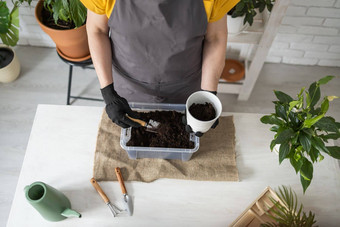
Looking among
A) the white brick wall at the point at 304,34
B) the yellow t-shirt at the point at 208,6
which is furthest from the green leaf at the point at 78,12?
the white brick wall at the point at 304,34

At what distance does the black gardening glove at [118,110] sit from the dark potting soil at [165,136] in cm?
5

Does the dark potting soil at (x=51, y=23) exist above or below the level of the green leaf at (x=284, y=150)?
below

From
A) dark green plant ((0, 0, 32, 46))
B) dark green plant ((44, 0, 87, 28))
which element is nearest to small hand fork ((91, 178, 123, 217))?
dark green plant ((44, 0, 87, 28))

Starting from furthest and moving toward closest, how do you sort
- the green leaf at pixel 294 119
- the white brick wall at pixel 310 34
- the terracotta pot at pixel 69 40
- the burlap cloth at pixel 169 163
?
1. the white brick wall at pixel 310 34
2. the terracotta pot at pixel 69 40
3. the burlap cloth at pixel 169 163
4. the green leaf at pixel 294 119

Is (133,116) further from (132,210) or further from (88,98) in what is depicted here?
(88,98)

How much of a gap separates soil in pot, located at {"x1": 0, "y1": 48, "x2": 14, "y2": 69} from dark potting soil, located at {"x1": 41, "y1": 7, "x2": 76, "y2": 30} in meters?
0.65

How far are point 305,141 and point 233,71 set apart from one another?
1356mm

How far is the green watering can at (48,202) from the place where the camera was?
2.92ft

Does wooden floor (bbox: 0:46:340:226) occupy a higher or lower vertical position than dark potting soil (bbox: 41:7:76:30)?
lower

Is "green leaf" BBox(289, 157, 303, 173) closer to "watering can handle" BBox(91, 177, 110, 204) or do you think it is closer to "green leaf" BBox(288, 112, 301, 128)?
"green leaf" BBox(288, 112, 301, 128)

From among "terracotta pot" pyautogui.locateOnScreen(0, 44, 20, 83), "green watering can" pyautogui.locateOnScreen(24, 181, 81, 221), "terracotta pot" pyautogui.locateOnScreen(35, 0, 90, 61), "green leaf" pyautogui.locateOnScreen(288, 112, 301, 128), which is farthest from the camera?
"terracotta pot" pyautogui.locateOnScreen(0, 44, 20, 83)

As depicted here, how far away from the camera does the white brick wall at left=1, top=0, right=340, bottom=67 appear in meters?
1.96

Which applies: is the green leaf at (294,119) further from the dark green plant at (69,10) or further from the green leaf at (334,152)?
the dark green plant at (69,10)

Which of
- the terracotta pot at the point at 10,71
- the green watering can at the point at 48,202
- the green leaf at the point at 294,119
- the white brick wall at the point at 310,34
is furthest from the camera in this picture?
the terracotta pot at the point at 10,71
